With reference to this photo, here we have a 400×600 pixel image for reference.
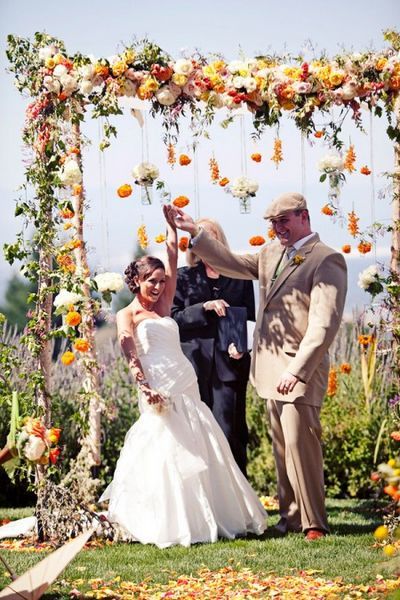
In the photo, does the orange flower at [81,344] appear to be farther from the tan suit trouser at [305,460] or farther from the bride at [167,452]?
the tan suit trouser at [305,460]

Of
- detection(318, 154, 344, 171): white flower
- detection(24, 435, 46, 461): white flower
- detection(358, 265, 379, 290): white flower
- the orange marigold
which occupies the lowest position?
detection(24, 435, 46, 461): white flower

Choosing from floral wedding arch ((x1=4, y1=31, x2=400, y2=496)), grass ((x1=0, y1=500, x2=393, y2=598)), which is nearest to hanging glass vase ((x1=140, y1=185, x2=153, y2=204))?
floral wedding arch ((x1=4, y1=31, x2=400, y2=496))

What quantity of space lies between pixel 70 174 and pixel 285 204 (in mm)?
1252

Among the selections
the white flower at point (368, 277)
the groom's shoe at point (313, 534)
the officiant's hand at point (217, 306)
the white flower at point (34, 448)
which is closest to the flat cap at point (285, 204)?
the white flower at point (368, 277)

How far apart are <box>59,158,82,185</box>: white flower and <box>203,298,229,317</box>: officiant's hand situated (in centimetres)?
141

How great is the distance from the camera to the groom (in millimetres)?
5996

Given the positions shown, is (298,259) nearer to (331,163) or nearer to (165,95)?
(331,163)

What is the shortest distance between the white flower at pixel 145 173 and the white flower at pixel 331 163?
1016 millimetres

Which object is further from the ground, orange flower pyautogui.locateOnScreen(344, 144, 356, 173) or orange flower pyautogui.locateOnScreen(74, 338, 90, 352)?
orange flower pyautogui.locateOnScreen(344, 144, 356, 173)

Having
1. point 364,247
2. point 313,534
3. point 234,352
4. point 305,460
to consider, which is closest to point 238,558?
point 313,534

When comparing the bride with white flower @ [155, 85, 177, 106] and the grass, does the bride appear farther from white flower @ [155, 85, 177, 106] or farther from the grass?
white flower @ [155, 85, 177, 106]

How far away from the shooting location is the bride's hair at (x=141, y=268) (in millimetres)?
6273

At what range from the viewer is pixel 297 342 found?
6.15 m

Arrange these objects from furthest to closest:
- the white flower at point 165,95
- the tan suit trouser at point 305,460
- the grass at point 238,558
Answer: the white flower at point 165,95
the tan suit trouser at point 305,460
the grass at point 238,558
